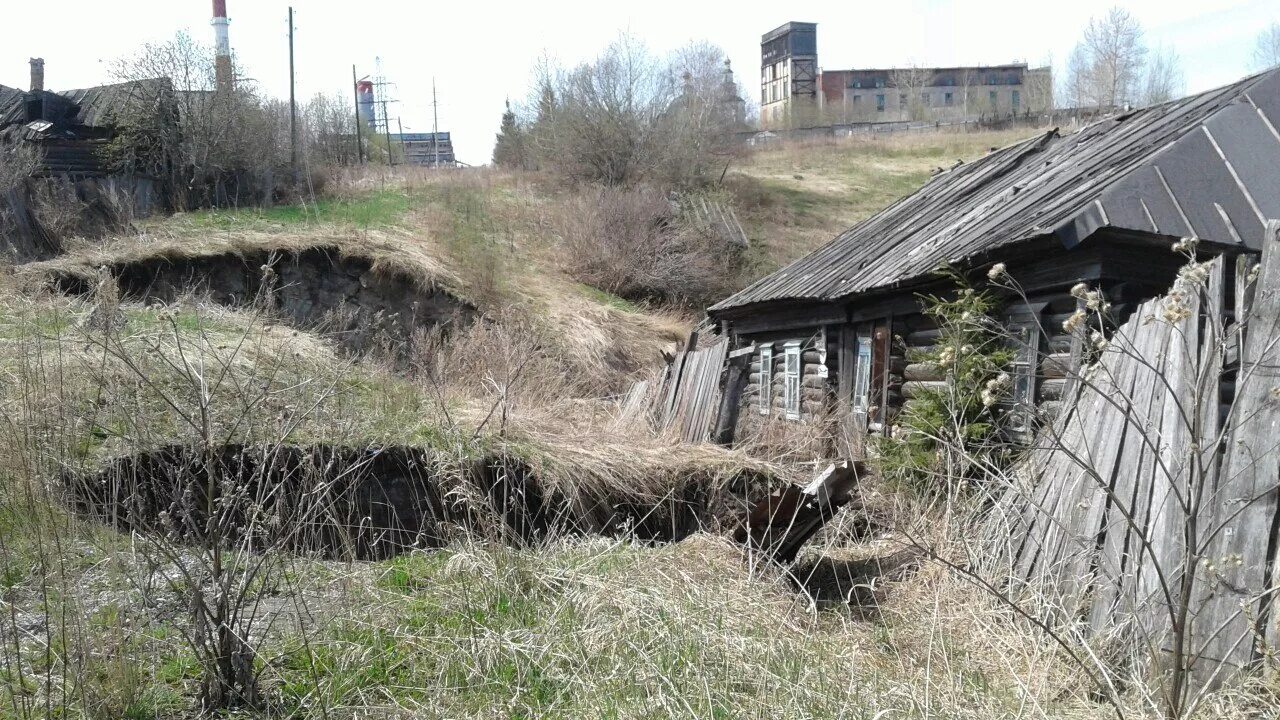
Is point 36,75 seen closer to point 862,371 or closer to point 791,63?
point 862,371

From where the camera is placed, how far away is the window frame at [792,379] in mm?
12453

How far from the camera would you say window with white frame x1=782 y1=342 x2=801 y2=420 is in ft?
40.9

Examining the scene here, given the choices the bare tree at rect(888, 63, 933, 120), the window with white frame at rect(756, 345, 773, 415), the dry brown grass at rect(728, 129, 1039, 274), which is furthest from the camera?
the bare tree at rect(888, 63, 933, 120)

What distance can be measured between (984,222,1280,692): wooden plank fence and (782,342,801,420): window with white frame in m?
7.05

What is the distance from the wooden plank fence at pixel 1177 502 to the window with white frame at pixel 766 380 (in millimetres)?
8220

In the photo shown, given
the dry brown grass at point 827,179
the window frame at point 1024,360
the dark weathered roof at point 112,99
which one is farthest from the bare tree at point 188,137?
the window frame at point 1024,360

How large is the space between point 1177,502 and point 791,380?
8.53 metres

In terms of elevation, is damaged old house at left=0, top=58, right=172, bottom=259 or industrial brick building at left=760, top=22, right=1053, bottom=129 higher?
industrial brick building at left=760, top=22, right=1053, bottom=129

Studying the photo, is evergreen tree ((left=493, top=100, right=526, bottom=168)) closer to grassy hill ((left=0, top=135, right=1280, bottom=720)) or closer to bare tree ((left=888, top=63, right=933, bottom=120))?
grassy hill ((left=0, top=135, right=1280, bottom=720))

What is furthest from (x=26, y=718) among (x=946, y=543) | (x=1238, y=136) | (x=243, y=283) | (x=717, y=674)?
(x=243, y=283)

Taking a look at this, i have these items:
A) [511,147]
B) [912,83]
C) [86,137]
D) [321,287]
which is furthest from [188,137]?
[912,83]

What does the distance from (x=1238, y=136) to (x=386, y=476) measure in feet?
26.0

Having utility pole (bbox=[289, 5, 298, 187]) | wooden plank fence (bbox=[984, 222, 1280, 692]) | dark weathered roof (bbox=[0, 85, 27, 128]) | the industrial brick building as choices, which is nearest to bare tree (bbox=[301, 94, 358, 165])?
utility pole (bbox=[289, 5, 298, 187])

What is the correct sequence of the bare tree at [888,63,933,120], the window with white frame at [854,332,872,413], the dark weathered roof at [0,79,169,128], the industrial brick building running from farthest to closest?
1. the industrial brick building
2. the bare tree at [888,63,933,120]
3. the dark weathered roof at [0,79,169,128]
4. the window with white frame at [854,332,872,413]
